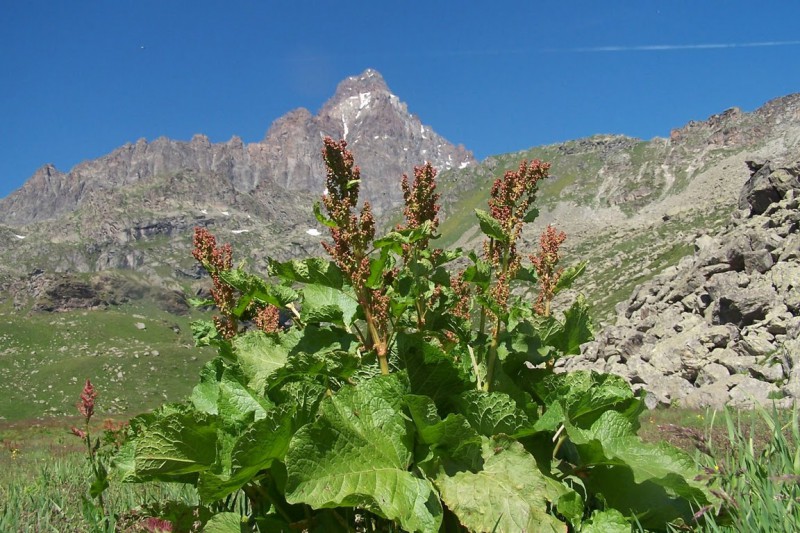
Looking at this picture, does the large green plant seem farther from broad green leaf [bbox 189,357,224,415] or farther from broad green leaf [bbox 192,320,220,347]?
broad green leaf [bbox 192,320,220,347]

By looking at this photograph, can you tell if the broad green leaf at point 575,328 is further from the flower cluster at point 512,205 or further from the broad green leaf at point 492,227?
the broad green leaf at point 492,227

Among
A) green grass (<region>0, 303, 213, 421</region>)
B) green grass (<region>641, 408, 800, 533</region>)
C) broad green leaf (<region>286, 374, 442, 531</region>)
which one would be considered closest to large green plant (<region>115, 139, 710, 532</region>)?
broad green leaf (<region>286, 374, 442, 531</region>)

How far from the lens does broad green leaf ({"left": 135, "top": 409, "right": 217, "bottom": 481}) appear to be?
282 centimetres

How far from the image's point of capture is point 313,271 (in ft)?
10.9

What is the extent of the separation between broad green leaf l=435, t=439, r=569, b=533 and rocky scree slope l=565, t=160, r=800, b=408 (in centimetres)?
1744

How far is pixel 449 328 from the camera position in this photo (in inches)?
149

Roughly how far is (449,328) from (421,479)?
1.17 metres

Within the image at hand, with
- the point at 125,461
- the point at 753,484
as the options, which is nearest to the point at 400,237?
the point at 753,484

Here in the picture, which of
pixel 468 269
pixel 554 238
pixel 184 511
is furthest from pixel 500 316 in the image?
pixel 184 511

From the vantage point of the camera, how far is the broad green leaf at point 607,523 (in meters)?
2.92

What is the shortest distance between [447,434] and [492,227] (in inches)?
52.2

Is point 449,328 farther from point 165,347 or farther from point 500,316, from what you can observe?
point 165,347

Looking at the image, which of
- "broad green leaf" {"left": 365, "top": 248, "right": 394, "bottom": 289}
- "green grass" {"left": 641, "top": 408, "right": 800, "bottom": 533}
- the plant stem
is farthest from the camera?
the plant stem

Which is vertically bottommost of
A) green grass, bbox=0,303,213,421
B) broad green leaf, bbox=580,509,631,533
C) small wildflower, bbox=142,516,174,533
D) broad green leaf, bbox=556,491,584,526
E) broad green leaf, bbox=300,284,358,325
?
broad green leaf, bbox=580,509,631,533
